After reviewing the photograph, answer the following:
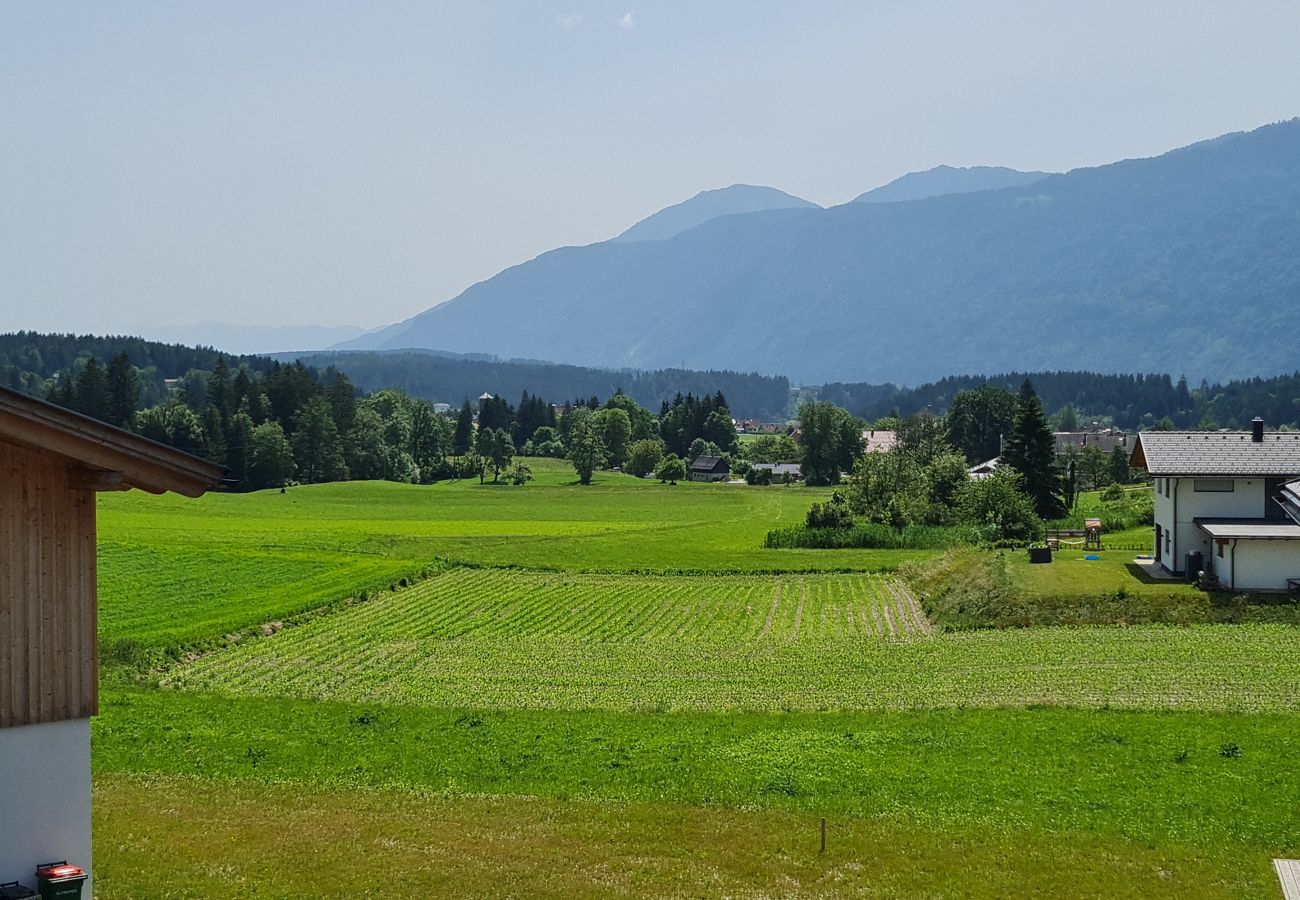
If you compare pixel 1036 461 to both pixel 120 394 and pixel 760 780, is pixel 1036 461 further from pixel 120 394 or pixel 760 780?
pixel 120 394

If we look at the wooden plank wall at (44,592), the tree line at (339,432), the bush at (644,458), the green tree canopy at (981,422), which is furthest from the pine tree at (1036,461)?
the bush at (644,458)

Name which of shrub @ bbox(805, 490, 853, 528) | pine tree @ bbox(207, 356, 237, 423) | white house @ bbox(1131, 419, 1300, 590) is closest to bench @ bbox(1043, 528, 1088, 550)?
shrub @ bbox(805, 490, 853, 528)

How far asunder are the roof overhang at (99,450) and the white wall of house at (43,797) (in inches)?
93.4

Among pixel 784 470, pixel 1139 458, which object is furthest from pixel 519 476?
Result: pixel 1139 458

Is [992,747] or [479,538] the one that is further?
[479,538]

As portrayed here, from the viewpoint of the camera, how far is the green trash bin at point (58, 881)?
10.8 m

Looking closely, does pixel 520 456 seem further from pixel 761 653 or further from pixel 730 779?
pixel 730 779

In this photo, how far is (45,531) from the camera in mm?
11117

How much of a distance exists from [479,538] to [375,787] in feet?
185

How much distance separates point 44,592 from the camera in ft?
36.4

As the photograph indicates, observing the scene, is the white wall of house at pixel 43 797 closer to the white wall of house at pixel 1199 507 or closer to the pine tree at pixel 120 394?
the white wall of house at pixel 1199 507

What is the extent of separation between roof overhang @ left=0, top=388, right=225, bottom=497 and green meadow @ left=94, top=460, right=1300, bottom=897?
620 centimetres

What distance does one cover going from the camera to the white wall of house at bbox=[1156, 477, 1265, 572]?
4784 cm

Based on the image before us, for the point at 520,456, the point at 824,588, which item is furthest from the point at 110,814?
the point at 520,456
